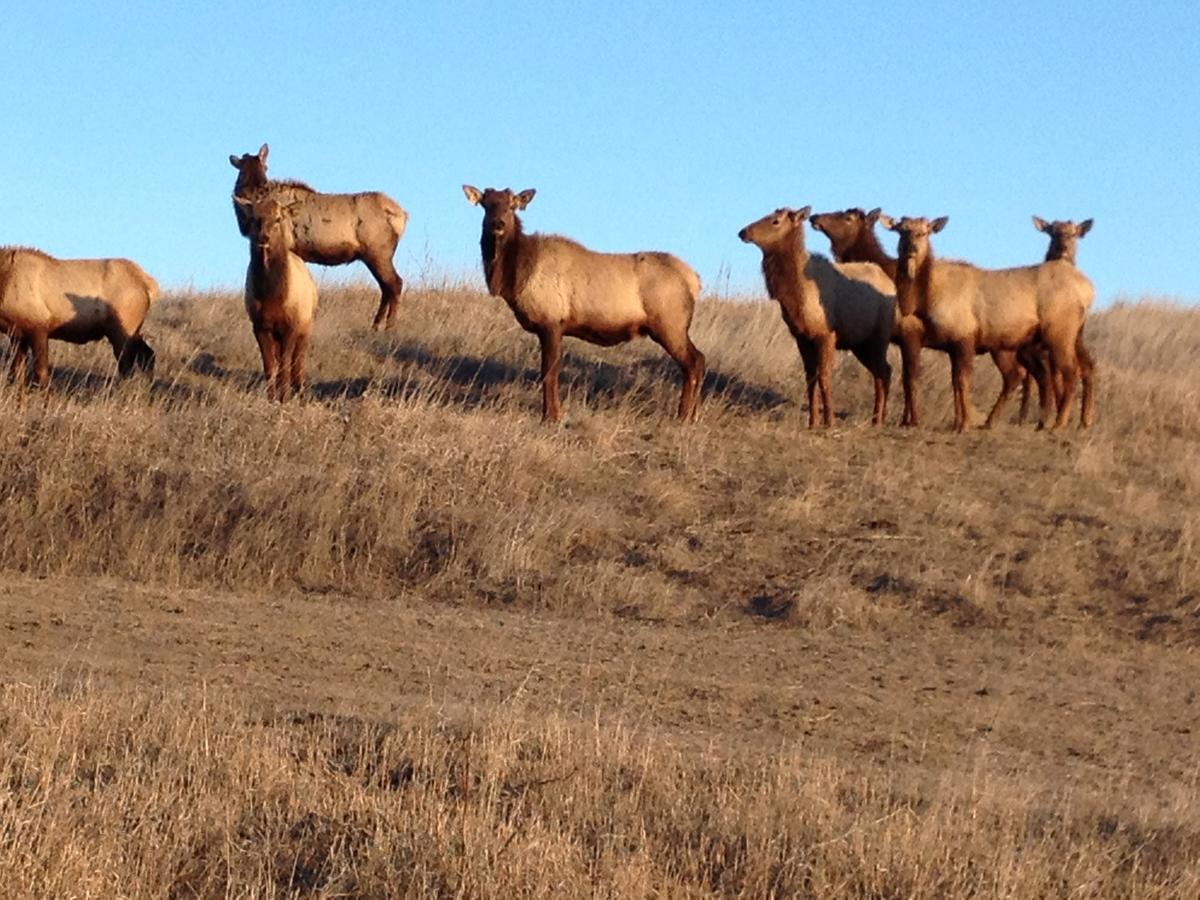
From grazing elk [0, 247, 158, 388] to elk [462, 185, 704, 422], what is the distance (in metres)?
3.95

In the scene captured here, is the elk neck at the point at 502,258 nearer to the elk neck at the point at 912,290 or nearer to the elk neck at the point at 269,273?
the elk neck at the point at 269,273

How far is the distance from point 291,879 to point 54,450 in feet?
28.9

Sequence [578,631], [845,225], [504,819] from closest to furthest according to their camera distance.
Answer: [504,819] → [578,631] → [845,225]

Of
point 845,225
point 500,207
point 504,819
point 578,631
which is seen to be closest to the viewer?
point 504,819

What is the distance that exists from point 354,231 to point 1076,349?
8.53 meters

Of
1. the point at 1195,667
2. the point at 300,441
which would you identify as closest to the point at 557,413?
the point at 300,441

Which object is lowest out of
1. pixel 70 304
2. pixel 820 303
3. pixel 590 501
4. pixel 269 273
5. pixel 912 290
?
pixel 590 501

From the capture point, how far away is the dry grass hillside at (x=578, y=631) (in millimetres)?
6609

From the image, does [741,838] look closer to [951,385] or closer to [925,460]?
[925,460]

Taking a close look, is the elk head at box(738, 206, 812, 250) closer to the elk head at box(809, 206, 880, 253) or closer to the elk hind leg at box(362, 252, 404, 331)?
the elk head at box(809, 206, 880, 253)

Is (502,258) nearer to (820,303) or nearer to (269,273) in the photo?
(269,273)

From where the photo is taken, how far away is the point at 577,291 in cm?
1758

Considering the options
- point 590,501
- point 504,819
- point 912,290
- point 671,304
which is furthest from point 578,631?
point 912,290

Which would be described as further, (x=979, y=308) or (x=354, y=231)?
(x=354, y=231)
